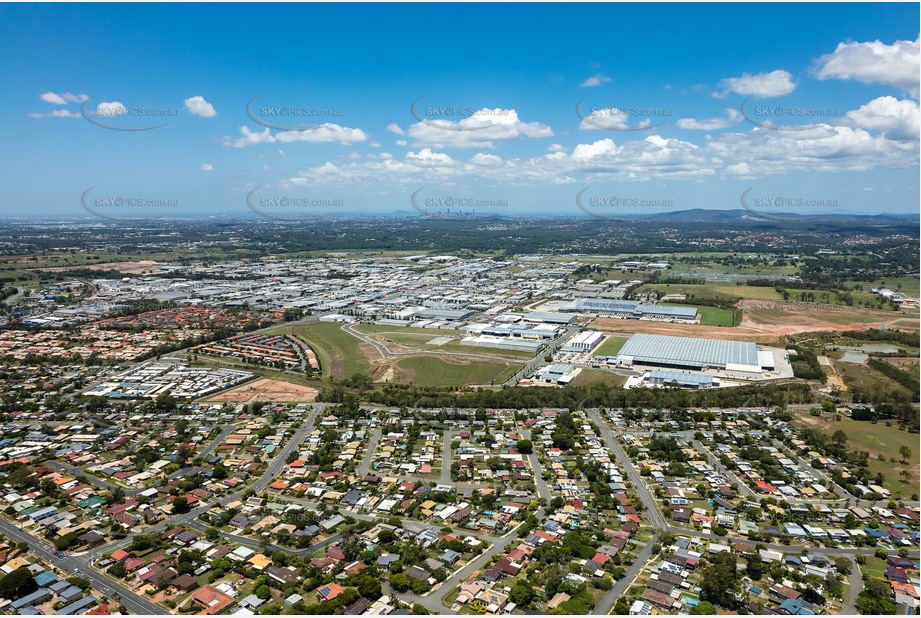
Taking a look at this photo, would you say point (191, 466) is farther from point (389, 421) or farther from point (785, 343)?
point (785, 343)

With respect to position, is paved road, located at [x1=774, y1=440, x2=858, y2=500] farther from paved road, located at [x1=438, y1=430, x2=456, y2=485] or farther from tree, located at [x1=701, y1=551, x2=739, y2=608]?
paved road, located at [x1=438, y1=430, x2=456, y2=485]

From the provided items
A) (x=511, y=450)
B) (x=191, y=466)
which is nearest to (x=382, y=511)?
(x=511, y=450)

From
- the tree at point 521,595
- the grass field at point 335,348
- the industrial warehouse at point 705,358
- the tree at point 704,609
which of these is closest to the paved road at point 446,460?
the tree at point 521,595

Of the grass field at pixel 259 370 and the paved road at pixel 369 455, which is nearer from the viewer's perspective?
the paved road at pixel 369 455

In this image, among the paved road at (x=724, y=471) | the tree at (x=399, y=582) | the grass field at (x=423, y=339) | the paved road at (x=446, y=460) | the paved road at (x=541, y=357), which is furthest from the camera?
the grass field at (x=423, y=339)

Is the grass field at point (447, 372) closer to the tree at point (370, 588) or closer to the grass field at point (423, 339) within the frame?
the grass field at point (423, 339)
